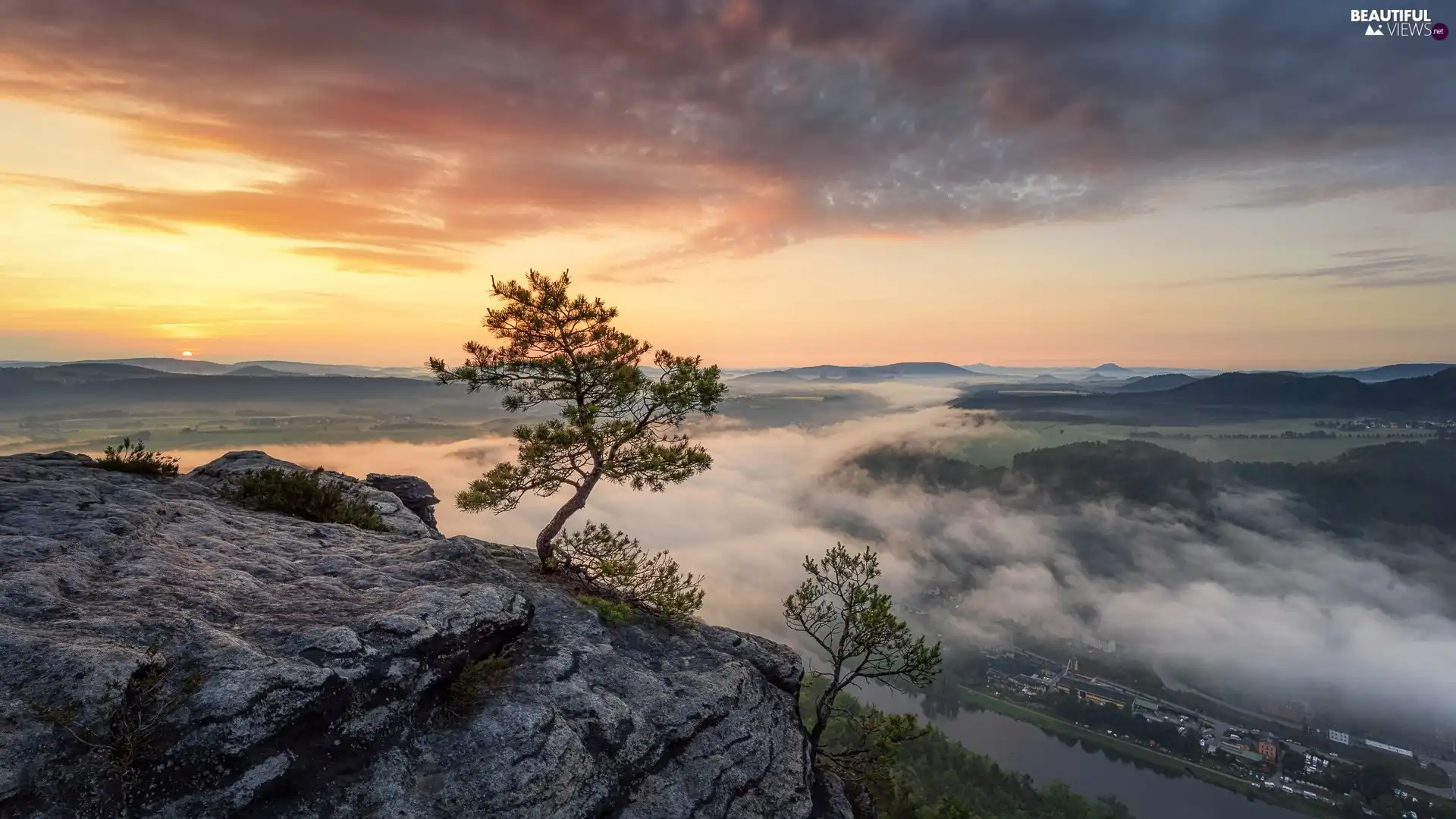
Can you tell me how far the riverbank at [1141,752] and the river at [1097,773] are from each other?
57.5 inches

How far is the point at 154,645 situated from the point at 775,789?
14863mm

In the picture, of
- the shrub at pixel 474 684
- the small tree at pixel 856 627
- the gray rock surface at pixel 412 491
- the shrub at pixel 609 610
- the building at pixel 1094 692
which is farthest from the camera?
the building at pixel 1094 692

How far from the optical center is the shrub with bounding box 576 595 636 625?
18.3 m

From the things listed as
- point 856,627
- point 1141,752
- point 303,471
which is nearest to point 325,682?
point 303,471

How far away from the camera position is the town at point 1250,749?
403 ft

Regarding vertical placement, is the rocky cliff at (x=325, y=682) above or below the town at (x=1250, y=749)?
above

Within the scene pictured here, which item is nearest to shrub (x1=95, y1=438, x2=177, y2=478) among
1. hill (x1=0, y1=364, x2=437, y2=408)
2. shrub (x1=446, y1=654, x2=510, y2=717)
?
shrub (x1=446, y1=654, x2=510, y2=717)

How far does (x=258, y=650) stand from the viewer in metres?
11.2

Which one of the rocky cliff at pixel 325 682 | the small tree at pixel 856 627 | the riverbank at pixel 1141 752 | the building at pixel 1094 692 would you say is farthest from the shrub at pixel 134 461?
the building at pixel 1094 692

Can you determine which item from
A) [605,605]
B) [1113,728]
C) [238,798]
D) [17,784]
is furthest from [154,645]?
[1113,728]

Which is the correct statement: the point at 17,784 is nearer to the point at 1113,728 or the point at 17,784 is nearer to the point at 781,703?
the point at 781,703

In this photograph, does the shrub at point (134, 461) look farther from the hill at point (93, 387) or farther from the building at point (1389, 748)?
the building at point (1389, 748)

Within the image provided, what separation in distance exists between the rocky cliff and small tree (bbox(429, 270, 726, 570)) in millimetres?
2971

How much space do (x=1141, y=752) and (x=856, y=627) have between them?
175769 mm
